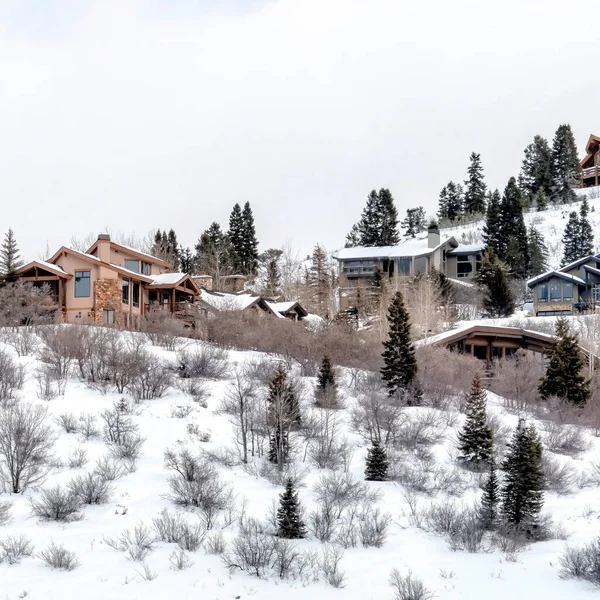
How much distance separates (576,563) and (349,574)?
5.07m

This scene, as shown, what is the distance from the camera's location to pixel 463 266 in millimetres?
77125

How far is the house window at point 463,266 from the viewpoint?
252 feet

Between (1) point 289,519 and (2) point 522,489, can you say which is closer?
(1) point 289,519

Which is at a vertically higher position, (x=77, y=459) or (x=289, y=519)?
(x=77, y=459)

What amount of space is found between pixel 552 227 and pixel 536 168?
20591mm

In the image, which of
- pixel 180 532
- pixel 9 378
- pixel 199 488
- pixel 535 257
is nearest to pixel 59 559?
pixel 180 532

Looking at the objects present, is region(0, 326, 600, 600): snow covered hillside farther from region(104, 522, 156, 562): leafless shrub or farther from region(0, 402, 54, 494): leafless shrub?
region(0, 402, 54, 494): leafless shrub

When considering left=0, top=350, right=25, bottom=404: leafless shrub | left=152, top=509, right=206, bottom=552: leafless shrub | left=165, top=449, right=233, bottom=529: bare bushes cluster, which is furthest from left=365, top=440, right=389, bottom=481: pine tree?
left=0, top=350, right=25, bottom=404: leafless shrub

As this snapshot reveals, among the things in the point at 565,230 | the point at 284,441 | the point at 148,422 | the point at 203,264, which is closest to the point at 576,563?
the point at 284,441

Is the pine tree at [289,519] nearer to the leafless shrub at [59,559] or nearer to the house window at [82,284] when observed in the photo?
the leafless shrub at [59,559]

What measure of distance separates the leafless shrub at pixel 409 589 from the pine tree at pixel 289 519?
2.93 meters

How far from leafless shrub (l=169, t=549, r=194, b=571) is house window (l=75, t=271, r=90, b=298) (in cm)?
2769

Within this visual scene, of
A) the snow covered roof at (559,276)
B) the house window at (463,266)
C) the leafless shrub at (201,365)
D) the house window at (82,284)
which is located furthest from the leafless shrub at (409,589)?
the house window at (463,266)

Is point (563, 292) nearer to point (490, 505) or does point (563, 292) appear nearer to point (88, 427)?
point (490, 505)
